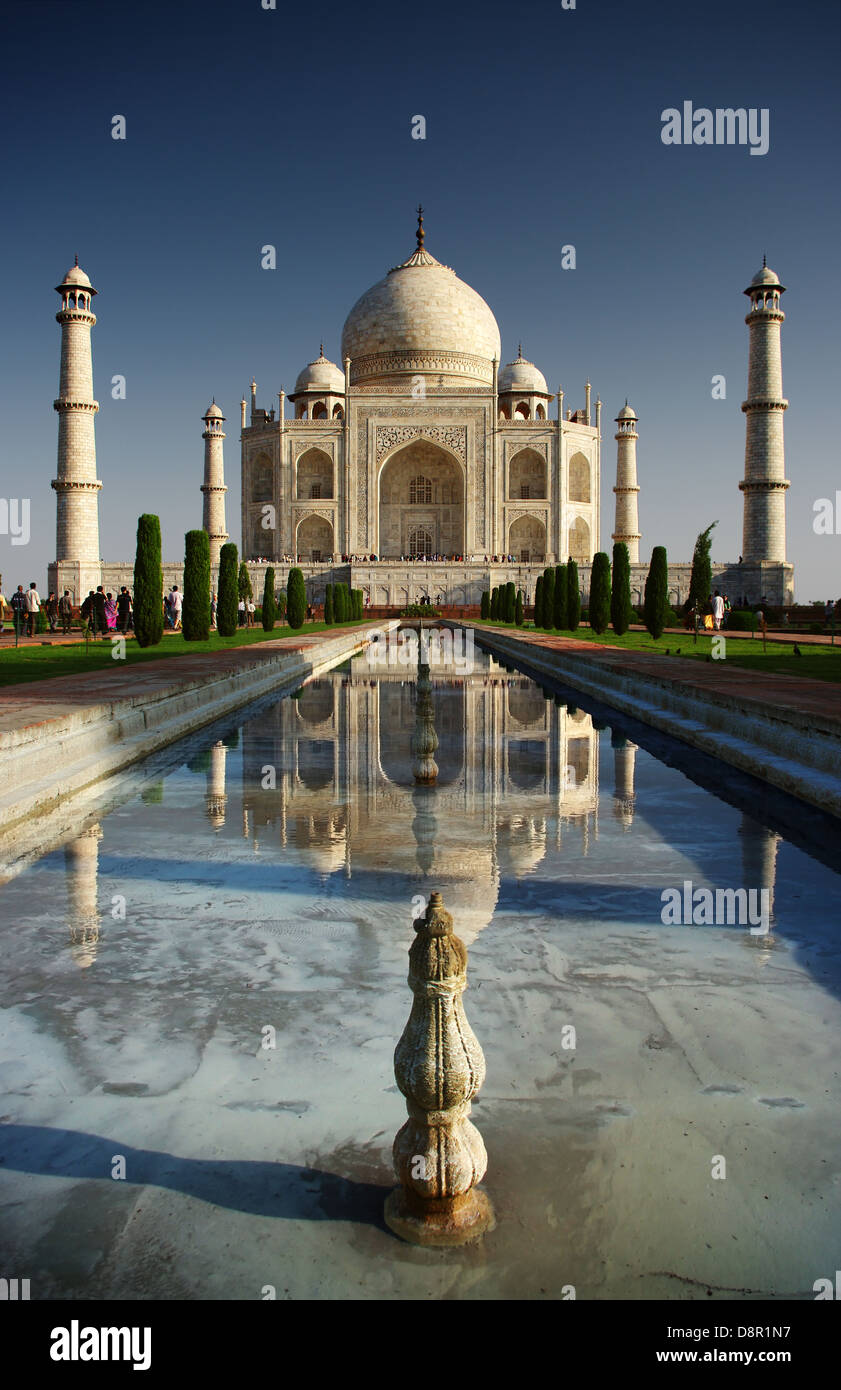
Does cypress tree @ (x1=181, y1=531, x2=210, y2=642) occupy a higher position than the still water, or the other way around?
cypress tree @ (x1=181, y1=531, x2=210, y2=642)

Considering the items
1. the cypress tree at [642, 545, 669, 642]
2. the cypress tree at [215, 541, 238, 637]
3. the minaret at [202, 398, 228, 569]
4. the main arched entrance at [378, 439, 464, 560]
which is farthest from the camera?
the main arched entrance at [378, 439, 464, 560]

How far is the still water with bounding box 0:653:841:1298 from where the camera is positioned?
139cm

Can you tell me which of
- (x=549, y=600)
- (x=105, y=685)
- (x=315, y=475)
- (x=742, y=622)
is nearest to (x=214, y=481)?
(x=315, y=475)

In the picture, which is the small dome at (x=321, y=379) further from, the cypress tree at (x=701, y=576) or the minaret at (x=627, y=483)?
the cypress tree at (x=701, y=576)

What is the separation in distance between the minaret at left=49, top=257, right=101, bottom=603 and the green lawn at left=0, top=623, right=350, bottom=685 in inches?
523

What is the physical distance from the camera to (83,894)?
10.2 ft

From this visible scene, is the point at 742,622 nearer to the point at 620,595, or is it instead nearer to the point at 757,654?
the point at 620,595

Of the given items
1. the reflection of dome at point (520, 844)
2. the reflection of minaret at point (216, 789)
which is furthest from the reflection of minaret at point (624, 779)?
the reflection of minaret at point (216, 789)

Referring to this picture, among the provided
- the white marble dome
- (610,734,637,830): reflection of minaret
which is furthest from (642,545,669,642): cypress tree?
the white marble dome

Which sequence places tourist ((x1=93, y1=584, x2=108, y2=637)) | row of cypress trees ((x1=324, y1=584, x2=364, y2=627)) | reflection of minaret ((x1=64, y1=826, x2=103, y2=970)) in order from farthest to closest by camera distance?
row of cypress trees ((x1=324, y1=584, x2=364, y2=627)), tourist ((x1=93, y1=584, x2=108, y2=637)), reflection of minaret ((x1=64, y1=826, x2=103, y2=970))

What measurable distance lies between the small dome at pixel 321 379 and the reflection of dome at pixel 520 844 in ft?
132

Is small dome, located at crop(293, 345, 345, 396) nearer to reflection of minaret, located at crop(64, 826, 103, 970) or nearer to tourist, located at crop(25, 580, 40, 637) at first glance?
tourist, located at crop(25, 580, 40, 637)
